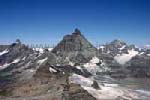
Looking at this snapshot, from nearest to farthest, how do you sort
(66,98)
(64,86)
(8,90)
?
(66,98) → (64,86) → (8,90)

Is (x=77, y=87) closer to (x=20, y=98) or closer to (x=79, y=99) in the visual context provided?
(x=79, y=99)

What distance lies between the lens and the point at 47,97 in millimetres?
170625

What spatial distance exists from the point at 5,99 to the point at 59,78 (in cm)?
3391

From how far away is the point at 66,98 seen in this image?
168m

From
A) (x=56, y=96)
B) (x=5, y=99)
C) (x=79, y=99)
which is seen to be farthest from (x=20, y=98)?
(x=79, y=99)

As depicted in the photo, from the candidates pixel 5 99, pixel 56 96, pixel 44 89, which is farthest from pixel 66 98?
pixel 5 99

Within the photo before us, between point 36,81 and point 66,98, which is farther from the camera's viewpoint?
point 36,81

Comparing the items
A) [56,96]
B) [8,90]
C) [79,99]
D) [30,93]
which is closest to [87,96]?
[79,99]

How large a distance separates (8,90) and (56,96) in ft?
120

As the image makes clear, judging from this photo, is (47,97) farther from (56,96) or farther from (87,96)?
(87,96)

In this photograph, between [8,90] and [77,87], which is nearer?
[77,87]

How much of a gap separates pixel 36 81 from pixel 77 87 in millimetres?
31363

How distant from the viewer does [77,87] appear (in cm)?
17525

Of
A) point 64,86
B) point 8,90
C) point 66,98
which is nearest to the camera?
point 66,98
